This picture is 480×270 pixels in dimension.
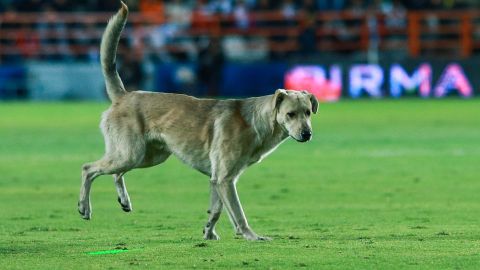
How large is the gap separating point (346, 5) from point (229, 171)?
31.7 m

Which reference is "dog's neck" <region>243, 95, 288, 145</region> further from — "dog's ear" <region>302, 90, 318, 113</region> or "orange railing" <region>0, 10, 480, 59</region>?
"orange railing" <region>0, 10, 480, 59</region>

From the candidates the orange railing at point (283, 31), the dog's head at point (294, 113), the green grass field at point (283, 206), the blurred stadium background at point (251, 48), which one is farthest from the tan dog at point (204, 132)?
the orange railing at point (283, 31)

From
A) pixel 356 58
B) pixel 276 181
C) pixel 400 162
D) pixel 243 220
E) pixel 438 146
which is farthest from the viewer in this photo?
pixel 356 58

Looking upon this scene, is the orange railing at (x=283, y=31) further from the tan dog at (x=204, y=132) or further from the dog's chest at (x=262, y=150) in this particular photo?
the dog's chest at (x=262, y=150)

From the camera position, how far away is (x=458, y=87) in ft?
134

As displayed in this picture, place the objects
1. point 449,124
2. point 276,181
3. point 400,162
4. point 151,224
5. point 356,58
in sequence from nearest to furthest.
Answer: point 151,224
point 276,181
point 400,162
point 449,124
point 356,58

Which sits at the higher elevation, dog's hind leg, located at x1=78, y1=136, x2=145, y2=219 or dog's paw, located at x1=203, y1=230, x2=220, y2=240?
dog's hind leg, located at x1=78, y1=136, x2=145, y2=219

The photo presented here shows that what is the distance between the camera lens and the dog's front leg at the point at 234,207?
11734 millimetres

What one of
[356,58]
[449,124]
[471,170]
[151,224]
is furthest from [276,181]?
[356,58]

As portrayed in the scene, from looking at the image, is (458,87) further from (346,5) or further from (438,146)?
(438,146)

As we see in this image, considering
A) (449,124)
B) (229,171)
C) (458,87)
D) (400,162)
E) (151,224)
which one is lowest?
(458,87)

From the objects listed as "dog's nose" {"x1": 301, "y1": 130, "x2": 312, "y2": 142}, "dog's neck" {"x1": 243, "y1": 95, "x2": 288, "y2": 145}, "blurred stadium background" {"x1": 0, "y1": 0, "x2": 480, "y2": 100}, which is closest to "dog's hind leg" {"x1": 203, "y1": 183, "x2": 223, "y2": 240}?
"dog's neck" {"x1": 243, "y1": 95, "x2": 288, "y2": 145}

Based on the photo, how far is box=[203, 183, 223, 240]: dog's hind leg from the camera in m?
12.1

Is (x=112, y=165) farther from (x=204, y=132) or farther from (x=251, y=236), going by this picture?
(x=251, y=236)
